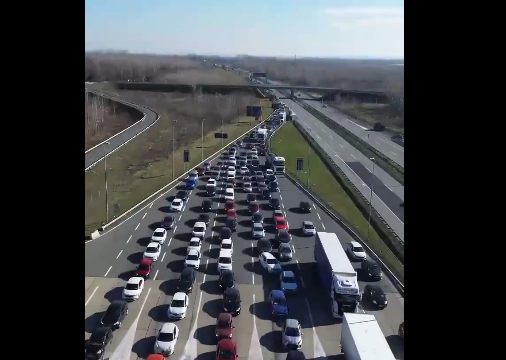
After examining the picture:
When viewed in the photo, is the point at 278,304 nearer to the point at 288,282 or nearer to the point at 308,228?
the point at 288,282

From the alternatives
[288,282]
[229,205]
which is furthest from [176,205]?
[288,282]

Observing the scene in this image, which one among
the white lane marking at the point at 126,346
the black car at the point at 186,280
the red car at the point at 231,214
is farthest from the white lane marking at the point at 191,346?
the red car at the point at 231,214

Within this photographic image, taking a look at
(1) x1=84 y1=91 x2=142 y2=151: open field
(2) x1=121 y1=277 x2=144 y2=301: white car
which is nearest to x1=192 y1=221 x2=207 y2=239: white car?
(2) x1=121 y1=277 x2=144 y2=301: white car

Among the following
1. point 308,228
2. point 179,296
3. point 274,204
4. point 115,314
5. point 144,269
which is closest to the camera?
point 115,314
